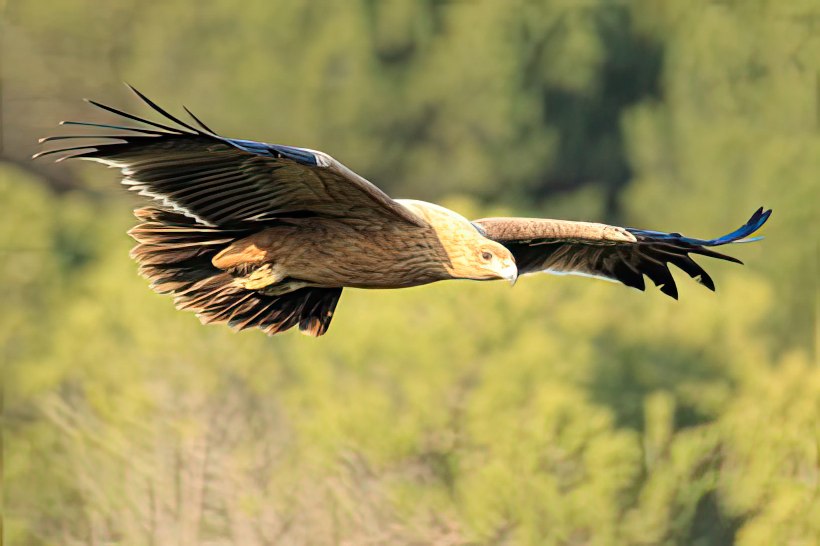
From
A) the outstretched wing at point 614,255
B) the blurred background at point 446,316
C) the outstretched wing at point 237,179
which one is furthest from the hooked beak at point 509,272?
the blurred background at point 446,316

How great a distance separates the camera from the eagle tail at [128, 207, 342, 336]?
5.45 meters

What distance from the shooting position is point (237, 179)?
16.3 ft

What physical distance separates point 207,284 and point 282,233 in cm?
50

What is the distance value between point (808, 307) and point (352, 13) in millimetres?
9886

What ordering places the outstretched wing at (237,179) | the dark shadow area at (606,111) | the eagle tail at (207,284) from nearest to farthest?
the outstretched wing at (237,179), the eagle tail at (207,284), the dark shadow area at (606,111)

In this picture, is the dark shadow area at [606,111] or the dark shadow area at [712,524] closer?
A: the dark shadow area at [712,524]

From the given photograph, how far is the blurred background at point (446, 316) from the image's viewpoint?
788 inches

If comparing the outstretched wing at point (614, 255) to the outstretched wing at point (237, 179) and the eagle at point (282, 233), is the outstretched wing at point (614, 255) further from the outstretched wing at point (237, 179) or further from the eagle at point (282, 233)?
the outstretched wing at point (237, 179)

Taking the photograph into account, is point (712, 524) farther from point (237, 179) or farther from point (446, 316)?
point (237, 179)

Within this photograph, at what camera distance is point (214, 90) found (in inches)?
1004

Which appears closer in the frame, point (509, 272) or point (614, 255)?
point (509, 272)

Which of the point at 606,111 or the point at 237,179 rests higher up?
the point at 606,111

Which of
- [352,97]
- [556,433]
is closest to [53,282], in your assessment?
[352,97]

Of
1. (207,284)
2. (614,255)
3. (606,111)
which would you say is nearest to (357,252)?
(207,284)
